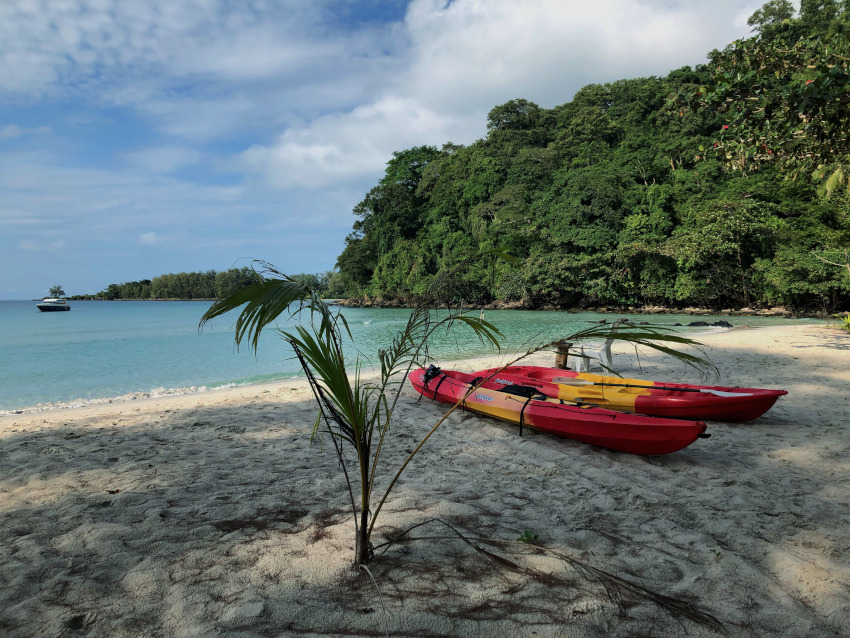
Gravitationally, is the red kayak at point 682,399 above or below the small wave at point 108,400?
above

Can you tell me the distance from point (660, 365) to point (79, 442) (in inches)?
380

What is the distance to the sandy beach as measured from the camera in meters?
1.91

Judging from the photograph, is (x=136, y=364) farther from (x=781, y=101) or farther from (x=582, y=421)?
(x=781, y=101)

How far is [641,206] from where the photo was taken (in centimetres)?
3144

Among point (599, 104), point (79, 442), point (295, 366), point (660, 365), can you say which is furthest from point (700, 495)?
Answer: point (599, 104)

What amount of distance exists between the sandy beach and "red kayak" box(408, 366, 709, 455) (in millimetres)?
153

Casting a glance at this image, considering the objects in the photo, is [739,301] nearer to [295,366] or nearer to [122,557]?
[295,366]

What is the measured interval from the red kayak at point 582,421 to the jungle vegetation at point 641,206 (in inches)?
189

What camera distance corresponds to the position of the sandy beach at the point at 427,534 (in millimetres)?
1906

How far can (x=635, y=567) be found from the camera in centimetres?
234

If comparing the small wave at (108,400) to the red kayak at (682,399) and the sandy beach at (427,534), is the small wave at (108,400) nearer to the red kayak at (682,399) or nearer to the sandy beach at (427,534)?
the sandy beach at (427,534)

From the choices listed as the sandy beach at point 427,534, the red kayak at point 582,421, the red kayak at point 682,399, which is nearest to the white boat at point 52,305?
the sandy beach at point 427,534

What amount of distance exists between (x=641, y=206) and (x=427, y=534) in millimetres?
33907

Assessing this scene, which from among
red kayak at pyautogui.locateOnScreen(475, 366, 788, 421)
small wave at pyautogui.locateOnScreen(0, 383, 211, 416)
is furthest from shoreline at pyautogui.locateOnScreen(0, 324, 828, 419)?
red kayak at pyautogui.locateOnScreen(475, 366, 788, 421)
